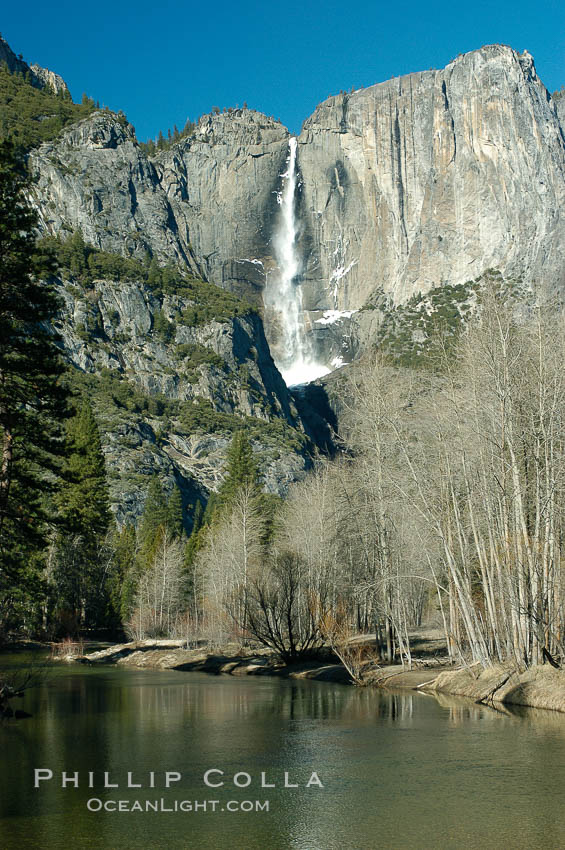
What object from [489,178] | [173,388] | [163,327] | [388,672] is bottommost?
[388,672]

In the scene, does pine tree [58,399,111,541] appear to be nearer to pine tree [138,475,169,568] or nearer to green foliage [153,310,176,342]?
pine tree [138,475,169,568]

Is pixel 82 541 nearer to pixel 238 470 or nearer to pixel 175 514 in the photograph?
pixel 238 470

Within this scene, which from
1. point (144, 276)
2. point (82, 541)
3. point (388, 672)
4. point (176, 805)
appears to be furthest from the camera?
point (144, 276)

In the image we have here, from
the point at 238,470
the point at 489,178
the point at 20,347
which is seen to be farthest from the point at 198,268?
the point at 20,347

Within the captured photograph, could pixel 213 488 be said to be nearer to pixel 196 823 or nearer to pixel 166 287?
pixel 166 287

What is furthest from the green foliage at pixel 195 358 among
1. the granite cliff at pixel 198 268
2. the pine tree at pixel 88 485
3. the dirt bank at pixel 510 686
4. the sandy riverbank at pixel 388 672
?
the dirt bank at pixel 510 686

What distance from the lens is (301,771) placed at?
1509cm

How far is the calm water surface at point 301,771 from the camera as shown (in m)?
10.8

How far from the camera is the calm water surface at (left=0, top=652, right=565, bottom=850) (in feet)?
35.6

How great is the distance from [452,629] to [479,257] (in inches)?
6201

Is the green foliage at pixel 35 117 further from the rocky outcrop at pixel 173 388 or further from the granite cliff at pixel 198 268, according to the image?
the rocky outcrop at pixel 173 388

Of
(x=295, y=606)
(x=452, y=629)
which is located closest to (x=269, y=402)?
(x=295, y=606)

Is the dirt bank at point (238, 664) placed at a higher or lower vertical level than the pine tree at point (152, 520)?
lower

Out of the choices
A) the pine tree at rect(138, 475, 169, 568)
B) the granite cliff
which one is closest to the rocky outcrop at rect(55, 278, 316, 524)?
the granite cliff
